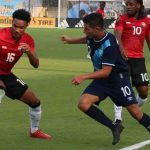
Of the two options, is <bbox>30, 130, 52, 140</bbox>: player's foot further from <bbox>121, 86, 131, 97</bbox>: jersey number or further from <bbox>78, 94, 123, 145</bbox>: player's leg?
<bbox>121, 86, 131, 97</bbox>: jersey number

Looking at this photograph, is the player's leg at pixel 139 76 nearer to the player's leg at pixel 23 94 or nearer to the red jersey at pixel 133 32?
the red jersey at pixel 133 32

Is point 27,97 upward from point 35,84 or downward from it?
upward

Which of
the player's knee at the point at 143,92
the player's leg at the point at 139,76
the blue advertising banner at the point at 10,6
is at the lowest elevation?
the blue advertising banner at the point at 10,6

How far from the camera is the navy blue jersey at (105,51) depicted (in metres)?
8.74

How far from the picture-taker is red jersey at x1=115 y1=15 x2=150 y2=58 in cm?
1121

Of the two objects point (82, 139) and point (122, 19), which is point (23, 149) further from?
point (122, 19)

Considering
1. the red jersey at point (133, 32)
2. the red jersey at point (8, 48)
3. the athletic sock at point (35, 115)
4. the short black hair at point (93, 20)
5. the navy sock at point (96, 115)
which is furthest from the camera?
the red jersey at point (133, 32)

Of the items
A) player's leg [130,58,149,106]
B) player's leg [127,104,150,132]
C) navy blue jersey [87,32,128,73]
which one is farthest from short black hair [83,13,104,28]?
player's leg [130,58,149,106]

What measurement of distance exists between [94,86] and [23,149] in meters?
1.29

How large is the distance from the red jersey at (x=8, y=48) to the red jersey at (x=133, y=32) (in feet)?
7.59

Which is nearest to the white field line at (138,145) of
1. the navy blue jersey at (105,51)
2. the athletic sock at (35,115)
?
the navy blue jersey at (105,51)

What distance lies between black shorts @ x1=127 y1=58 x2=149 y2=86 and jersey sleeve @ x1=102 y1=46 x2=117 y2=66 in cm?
239

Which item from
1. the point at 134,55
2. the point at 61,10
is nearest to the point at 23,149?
the point at 134,55

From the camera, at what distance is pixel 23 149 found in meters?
8.83
